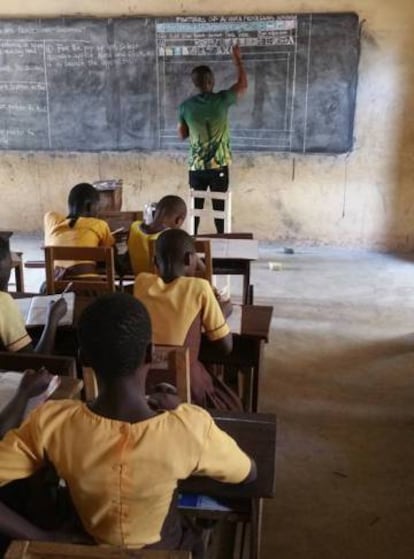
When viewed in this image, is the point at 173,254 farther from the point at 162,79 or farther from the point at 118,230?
the point at 162,79

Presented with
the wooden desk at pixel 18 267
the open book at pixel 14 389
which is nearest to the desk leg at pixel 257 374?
the open book at pixel 14 389

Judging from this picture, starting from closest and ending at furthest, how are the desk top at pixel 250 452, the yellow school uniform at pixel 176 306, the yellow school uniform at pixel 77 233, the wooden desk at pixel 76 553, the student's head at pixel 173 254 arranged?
1. the wooden desk at pixel 76 553
2. the desk top at pixel 250 452
3. the yellow school uniform at pixel 176 306
4. the student's head at pixel 173 254
5. the yellow school uniform at pixel 77 233

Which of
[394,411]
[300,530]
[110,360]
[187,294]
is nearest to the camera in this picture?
[110,360]

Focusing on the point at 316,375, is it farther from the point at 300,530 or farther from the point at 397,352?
the point at 300,530

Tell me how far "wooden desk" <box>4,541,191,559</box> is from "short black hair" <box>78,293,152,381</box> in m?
0.33

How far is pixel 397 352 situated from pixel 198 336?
1.96 m

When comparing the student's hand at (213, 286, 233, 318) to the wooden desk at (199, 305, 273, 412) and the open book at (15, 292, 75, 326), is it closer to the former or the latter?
the wooden desk at (199, 305, 273, 412)

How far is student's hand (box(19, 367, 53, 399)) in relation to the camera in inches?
57.2

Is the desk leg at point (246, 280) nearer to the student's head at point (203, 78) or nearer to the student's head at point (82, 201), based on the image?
the student's head at point (82, 201)

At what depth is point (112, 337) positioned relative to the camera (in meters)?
1.12

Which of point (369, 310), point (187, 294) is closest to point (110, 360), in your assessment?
point (187, 294)

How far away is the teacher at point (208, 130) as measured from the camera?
198 inches

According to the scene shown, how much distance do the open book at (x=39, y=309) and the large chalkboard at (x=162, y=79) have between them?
3.78 metres

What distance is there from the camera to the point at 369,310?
4.36m
